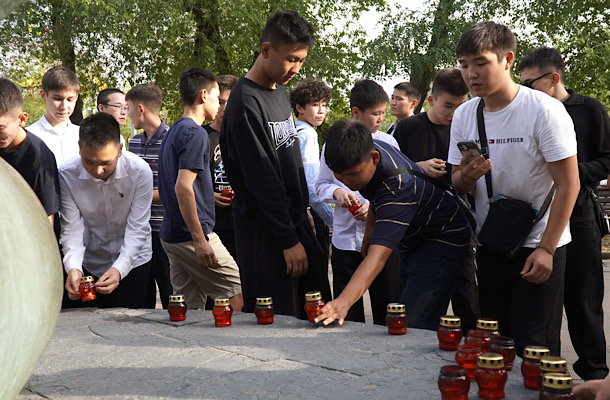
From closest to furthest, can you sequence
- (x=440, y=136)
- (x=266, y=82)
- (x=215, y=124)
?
(x=266, y=82) → (x=440, y=136) → (x=215, y=124)

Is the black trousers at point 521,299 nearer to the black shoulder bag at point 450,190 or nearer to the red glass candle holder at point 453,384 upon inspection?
the black shoulder bag at point 450,190

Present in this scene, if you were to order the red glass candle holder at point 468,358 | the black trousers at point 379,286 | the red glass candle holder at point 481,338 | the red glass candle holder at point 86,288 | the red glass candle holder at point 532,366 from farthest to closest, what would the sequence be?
the black trousers at point 379,286
the red glass candle holder at point 86,288
the red glass candle holder at point 481,338
the red glass candle holder at point 468,358
the red glass candle holder at point 532,366

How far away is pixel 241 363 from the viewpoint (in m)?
2.72

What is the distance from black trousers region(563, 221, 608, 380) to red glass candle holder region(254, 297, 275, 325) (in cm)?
194

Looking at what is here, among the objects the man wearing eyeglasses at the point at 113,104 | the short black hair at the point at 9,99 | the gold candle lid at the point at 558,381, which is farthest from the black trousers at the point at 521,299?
the man wearing eyeglasses at the point at 113,104

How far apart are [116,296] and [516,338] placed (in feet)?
8.69

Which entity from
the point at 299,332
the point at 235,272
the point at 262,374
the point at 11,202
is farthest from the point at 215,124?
the point at 11,202

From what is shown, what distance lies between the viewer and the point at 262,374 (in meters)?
2.56

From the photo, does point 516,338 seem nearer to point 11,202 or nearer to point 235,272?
point 235,272

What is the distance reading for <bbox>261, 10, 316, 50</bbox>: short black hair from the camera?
359cm

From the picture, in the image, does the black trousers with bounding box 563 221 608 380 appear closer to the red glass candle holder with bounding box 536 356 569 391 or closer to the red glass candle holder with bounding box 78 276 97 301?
the red glass candle holder with bounding box 536 356 569 391

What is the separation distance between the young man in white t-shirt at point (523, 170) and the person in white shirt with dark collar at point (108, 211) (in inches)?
84.0

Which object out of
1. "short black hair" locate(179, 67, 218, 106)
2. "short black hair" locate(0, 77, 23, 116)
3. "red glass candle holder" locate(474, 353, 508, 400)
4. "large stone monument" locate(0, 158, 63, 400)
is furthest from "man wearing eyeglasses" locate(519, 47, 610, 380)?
"short black hair" locate(0, 77, 23, 116)

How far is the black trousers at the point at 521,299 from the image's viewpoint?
11.0 feet
